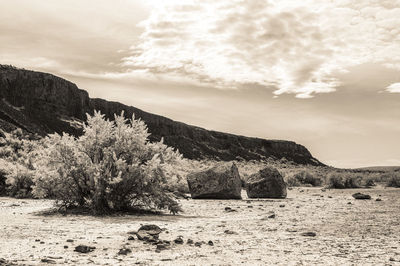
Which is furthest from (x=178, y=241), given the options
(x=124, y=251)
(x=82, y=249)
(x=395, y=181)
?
(x=395, y=181)

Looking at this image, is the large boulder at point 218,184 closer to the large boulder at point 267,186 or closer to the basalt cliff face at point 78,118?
the large boulder at point 267,186

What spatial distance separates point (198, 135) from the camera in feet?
414

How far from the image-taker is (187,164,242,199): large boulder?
16.2 meters

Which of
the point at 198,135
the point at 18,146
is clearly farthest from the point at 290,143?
the point at 18,146

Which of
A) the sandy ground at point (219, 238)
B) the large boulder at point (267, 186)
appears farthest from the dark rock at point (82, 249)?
the large boulder at point (267, 186)

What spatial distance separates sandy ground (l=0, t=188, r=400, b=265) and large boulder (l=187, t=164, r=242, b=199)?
5.14 metres

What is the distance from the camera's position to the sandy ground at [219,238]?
5656 mm

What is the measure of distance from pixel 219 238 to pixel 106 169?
434cm

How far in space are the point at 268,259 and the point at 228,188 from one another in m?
10.5

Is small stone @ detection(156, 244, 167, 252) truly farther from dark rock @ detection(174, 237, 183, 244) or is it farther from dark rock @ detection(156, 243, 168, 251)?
dark rock @ detection(174, 237, 183, 244)

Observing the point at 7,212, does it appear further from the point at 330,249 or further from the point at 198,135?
the point at 198,135

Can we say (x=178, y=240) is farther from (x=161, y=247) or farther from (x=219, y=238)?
(x=219, y=238)

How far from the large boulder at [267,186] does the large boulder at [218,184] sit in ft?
4.46

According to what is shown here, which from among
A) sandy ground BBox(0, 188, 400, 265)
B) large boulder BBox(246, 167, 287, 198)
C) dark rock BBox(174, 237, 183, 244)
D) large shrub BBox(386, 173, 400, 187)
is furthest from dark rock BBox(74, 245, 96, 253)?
large shrub BBox(386, 173, 400, 187)
